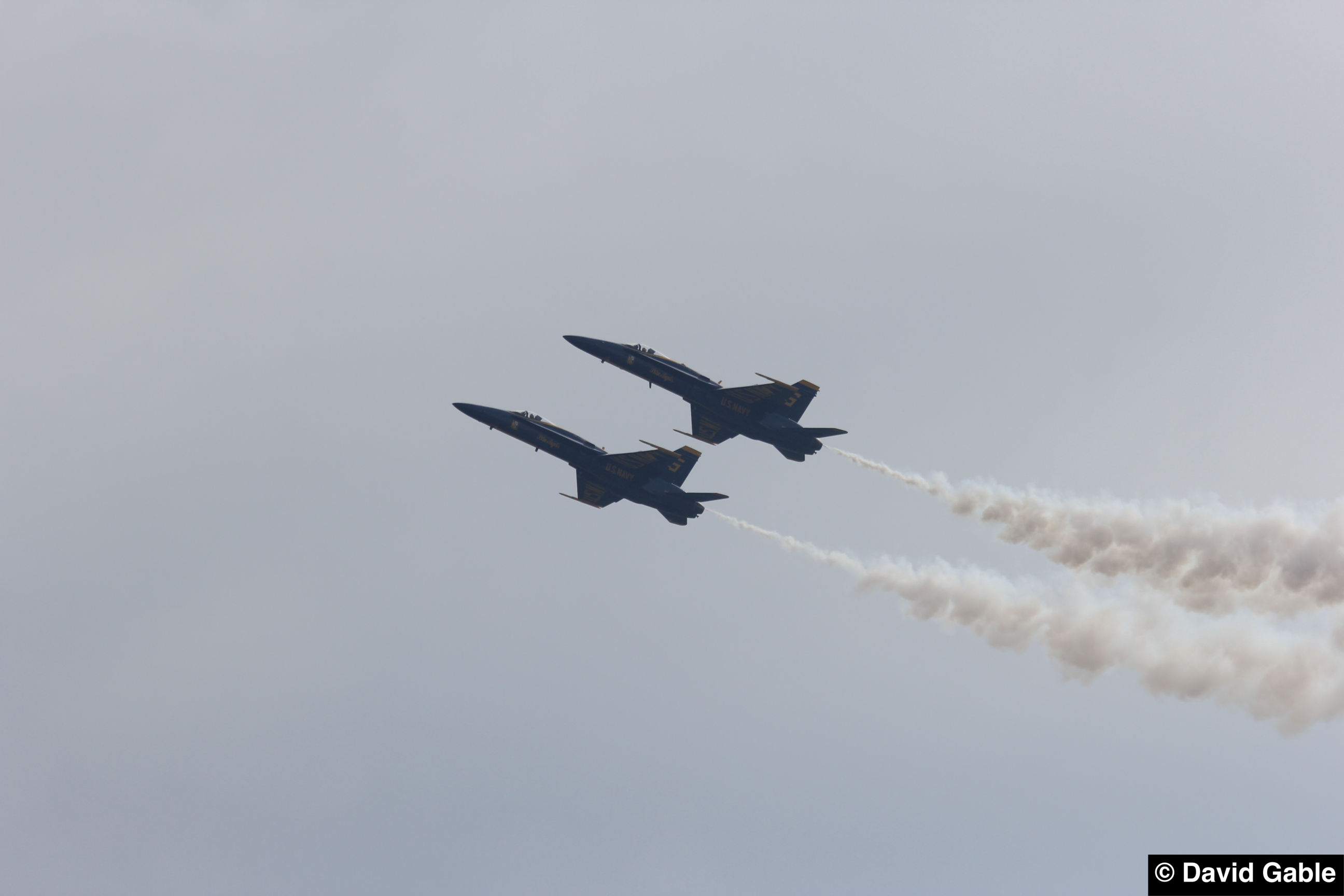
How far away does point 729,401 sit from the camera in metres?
102

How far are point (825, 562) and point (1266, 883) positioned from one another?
132ft

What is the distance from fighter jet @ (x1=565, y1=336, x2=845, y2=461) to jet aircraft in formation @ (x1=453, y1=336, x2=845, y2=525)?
0.15ft

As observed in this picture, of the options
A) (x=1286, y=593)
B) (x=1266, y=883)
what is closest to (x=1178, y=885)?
(x=1266, y=883)

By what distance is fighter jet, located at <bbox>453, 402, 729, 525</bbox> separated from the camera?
99750 mm

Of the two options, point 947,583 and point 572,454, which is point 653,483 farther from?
point 947,583

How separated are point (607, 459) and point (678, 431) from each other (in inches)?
185

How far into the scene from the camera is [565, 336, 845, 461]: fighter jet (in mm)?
100812

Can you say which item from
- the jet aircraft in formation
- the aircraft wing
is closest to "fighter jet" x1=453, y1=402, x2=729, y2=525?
the jet aircraft in formation

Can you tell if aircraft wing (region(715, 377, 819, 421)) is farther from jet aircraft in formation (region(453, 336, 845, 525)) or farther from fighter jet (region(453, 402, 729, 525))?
fighter jet (region(453, 402, 729, 525))

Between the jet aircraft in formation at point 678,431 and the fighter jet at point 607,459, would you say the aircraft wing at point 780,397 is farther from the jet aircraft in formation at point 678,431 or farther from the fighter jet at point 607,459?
the fighter jet at point 607,459

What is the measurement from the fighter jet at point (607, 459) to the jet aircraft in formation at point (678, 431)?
32mm

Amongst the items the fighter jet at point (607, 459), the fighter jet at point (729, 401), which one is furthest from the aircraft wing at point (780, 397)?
the fighter jet at point (607, 459)

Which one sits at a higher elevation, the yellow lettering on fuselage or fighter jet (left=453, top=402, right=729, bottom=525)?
the yellow lettering on fuselage

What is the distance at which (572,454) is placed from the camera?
10056 centimetres
